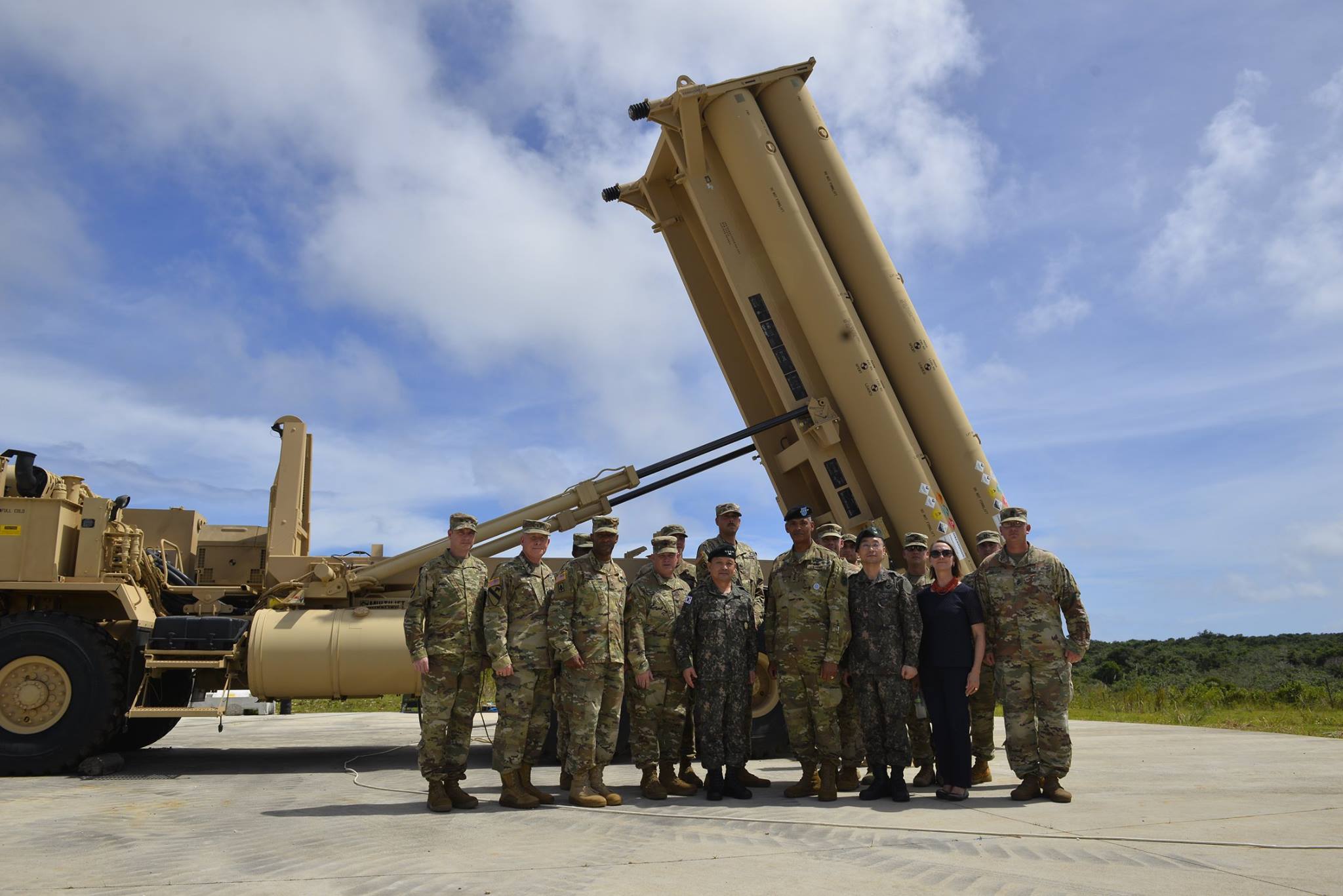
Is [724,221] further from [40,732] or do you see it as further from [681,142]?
[40,732]

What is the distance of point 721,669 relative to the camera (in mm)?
5914

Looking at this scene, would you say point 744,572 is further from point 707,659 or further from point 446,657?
point 446,657

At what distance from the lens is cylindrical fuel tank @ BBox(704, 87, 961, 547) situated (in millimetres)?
8141

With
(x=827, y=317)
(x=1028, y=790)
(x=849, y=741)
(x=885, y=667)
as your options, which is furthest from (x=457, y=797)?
(x=827, y=317)

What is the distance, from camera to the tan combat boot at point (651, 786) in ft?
19.3

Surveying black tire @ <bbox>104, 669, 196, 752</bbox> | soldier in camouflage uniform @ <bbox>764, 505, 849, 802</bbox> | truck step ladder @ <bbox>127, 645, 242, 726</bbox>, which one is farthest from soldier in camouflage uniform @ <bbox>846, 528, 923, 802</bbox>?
black tire @ <bbox>104, 669, 196, 752</bbox>

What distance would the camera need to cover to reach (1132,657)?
26.7 meters

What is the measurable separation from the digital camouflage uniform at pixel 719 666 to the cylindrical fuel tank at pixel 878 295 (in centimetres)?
311

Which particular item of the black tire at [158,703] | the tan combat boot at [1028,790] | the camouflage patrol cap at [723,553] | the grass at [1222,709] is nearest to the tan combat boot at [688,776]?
the camouflage patrol cap at [723,553]

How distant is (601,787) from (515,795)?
1.69 feet

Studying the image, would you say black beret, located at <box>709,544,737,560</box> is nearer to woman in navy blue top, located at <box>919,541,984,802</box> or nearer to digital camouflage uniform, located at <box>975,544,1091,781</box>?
woman in navy blue top, located at <box>919,541,984,802</box>

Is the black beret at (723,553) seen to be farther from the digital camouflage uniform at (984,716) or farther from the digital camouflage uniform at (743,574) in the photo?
the digital camouflage uniform at (984,716)

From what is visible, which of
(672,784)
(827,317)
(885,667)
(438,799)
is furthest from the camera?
(827,317)

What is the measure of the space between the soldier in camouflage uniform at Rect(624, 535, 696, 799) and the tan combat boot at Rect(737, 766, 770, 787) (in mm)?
328
